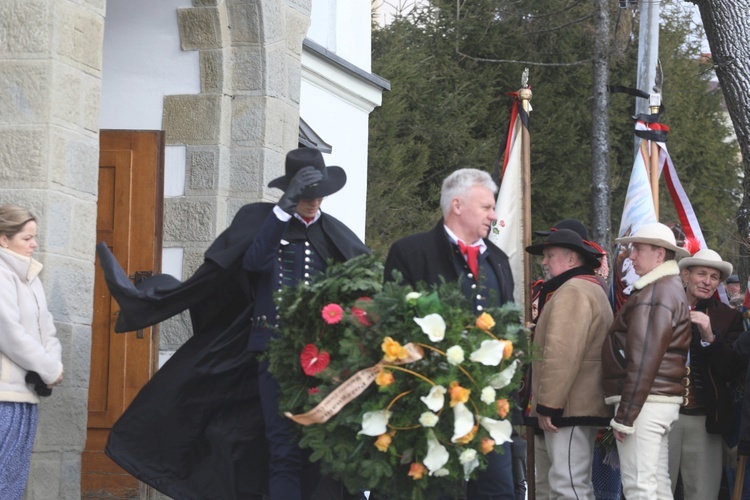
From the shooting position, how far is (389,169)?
22188 mm

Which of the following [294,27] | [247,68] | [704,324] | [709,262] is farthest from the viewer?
[294,27]

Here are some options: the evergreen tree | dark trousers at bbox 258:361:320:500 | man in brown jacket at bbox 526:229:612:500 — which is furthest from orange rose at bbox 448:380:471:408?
the evergreen tree

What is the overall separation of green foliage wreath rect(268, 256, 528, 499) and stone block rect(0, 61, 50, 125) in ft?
7.60

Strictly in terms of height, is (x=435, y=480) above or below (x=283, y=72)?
below

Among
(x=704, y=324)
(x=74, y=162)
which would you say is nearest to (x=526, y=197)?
(x=704, y=324)

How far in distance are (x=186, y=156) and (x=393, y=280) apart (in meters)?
3.53

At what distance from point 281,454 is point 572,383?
191 centimetres

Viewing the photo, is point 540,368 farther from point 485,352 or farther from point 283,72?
point 283,72

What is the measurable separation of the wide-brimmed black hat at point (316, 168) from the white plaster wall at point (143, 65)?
2508mm

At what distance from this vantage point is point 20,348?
252 inches

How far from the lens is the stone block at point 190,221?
9.26m

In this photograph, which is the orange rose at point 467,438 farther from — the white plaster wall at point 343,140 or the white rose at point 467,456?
the white plaster wall at point 343,140

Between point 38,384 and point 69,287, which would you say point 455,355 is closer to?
point 38,384

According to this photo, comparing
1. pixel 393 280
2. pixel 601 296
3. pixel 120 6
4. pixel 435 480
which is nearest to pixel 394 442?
pixel 435 480
